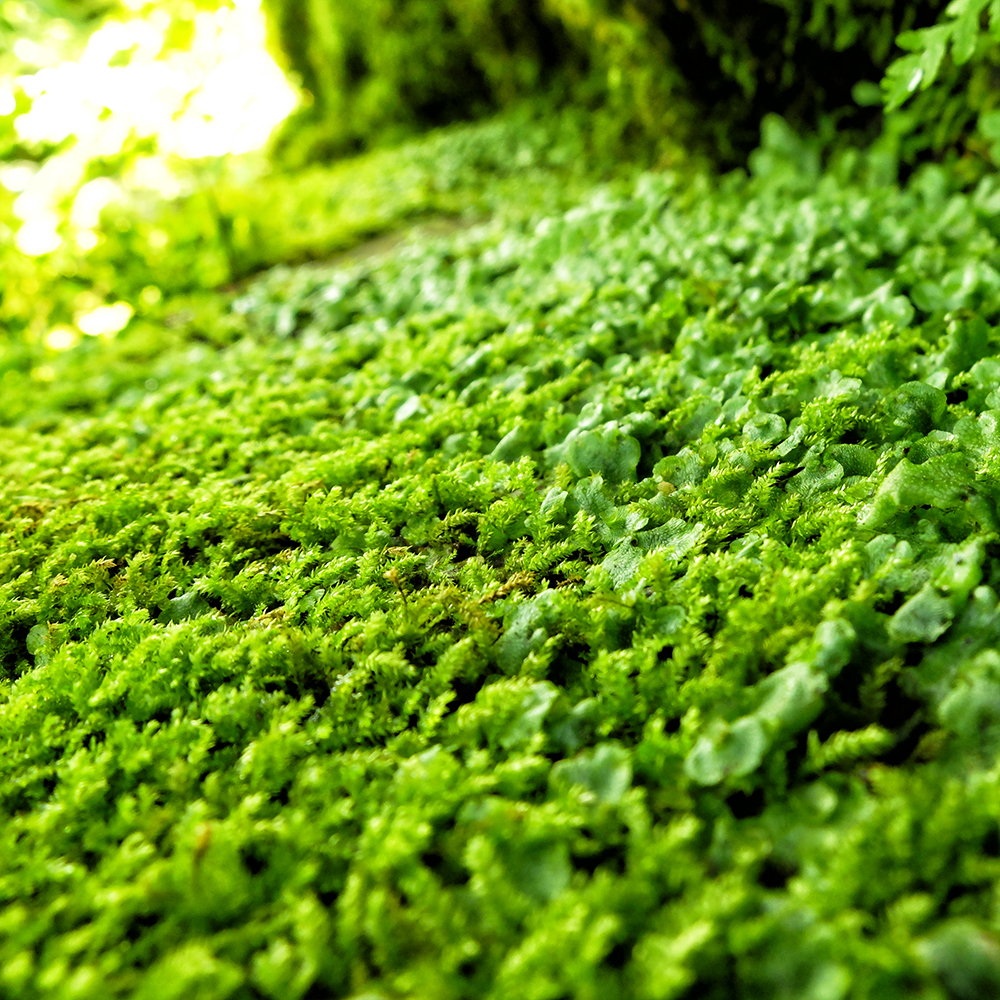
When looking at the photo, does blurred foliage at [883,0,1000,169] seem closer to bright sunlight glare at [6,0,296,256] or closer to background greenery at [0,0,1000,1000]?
background greenery at [0,0,1000,1000]

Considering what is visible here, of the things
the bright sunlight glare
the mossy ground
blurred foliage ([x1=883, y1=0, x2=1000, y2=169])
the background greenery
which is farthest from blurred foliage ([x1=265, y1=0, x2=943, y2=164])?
the bright sunlight glare

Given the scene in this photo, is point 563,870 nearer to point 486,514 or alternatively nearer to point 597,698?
point 597,698

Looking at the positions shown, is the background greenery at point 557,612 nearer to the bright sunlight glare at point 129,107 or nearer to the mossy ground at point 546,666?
the mossy ground at point 546,666

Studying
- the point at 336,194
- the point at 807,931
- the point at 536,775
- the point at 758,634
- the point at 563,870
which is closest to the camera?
the point at 807,931

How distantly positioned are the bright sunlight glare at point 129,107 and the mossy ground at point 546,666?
2.00m

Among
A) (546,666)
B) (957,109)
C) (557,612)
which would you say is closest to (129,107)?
(957,109)

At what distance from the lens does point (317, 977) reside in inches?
44.0

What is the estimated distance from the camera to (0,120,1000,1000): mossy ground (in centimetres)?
110

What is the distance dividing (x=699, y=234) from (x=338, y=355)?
156 cm

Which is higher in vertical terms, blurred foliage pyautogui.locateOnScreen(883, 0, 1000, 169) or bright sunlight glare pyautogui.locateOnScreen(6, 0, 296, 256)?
bright sunlight glare pyautogui.locateOnScreen(6, 0, 296, 256)

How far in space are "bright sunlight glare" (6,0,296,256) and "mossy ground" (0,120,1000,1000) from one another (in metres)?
Answer: 2.00

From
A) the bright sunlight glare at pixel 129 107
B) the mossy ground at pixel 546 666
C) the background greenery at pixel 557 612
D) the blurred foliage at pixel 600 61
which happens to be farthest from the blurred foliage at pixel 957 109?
the bright sunlight glare at pixel 129 107

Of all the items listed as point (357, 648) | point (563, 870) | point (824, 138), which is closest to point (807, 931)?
point (563, 870)

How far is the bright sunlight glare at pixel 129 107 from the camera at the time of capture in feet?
12.6
